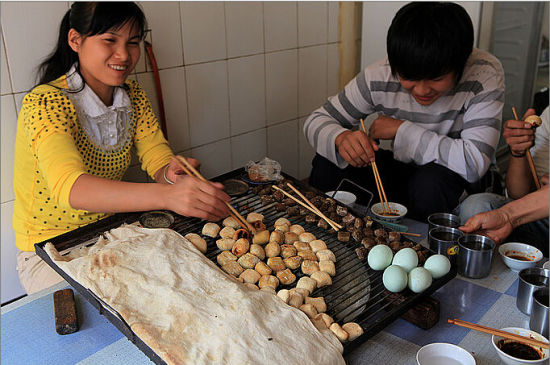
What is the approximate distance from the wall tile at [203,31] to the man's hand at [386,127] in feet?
3.24

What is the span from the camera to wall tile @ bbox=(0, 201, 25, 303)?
7.07 ft

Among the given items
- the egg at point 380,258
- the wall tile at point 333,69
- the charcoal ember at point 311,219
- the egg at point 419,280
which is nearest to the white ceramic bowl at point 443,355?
the egg at point 419,280

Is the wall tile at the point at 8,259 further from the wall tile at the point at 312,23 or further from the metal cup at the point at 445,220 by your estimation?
the wall tile at the point at 312,23

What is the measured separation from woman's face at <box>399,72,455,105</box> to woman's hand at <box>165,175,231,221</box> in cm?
103

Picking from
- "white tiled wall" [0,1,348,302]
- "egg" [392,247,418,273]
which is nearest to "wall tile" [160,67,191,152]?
"white tiled wall" [0,1,348,302]

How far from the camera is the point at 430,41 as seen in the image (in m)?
1.94

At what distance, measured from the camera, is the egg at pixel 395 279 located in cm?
139

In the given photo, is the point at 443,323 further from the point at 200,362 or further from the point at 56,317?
the point at 56,317

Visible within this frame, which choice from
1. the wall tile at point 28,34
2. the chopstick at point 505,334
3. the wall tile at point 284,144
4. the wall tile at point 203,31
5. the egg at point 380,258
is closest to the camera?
the chopstick at point 505,334

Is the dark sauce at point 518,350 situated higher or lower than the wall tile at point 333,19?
lower

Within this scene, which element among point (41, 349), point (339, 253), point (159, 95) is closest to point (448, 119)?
point (339, 253)

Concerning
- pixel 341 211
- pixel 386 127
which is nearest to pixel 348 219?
pixel 341 211

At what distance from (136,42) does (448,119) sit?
148 cm

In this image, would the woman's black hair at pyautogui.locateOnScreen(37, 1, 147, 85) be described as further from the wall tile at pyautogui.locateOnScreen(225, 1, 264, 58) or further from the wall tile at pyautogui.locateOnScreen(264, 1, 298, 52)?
the wall tile at pyautogui.locateOnScreen(264, 1, 298, 52)
